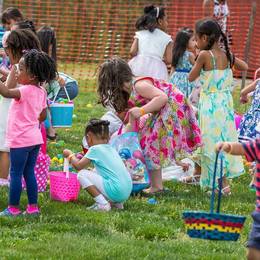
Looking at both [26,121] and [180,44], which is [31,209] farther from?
[180,44]

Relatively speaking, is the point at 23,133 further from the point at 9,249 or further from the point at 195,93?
the point at 195,93

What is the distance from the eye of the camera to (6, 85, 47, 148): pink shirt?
709 centimetres

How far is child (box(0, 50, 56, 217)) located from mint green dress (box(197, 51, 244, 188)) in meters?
1.92

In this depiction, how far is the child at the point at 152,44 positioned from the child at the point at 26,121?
327 centimetres

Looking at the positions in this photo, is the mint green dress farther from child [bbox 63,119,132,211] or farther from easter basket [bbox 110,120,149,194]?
child [bbox 63,119,132,211]

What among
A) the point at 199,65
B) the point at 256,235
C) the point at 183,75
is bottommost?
the point at 183,75

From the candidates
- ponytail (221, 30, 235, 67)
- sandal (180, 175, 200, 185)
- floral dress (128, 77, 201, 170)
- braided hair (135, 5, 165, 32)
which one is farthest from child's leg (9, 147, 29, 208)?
braided hair (135, 5, 165, 32)

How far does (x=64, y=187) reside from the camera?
772 cm

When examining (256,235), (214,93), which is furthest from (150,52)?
(256,235)

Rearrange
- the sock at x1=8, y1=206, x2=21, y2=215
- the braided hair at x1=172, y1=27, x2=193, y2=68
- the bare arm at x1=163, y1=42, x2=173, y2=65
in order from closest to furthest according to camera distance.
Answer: the sock at x1=8, y1=206, x2=21, y2=215 → the bare arm at x1=163, y1=42, x2=173, y2=65 → the braided hair at x1=172, y1=27, x2=193, y2=68

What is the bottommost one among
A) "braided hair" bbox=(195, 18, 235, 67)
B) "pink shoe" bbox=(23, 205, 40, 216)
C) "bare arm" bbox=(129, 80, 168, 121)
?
"pink shoe" bbox=(23, 205, 40, 216)

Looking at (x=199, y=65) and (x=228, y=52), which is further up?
(x=228, y=52)

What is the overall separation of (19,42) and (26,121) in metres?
0.96

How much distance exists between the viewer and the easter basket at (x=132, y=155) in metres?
8.09
